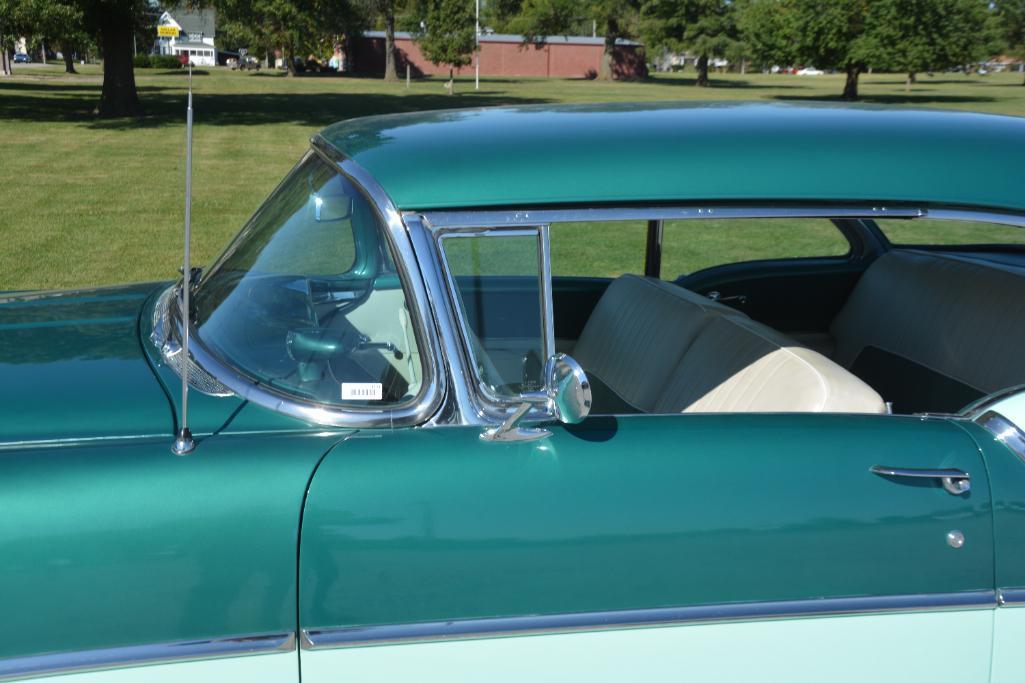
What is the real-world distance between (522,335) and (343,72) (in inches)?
2631

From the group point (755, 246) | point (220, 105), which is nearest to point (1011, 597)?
point (755, 246)

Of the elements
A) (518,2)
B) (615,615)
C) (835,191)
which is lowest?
(615,615)

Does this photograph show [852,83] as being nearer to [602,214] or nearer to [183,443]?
[602,214]

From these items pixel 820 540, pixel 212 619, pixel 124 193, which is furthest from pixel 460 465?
pixel 124 193

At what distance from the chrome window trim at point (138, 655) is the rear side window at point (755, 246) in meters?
2.28

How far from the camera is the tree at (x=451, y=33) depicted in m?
42.6

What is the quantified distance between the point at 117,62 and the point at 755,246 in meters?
22.1

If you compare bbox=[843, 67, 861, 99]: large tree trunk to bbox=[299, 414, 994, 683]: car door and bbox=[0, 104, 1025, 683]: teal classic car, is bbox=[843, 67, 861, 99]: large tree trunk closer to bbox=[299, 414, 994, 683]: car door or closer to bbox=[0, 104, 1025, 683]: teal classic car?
bbox=[0, 104, 1025, 683]: teal classic car

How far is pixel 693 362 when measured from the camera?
2707 millimetres

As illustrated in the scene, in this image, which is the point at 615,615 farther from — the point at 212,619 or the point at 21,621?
the point at 21,621

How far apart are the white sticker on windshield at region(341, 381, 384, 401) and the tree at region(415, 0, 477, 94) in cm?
4171

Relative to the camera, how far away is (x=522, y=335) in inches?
85.0

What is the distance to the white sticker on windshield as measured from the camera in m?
2.11

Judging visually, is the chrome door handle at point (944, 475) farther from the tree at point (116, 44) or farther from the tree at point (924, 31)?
the tree at point (924, 31)
